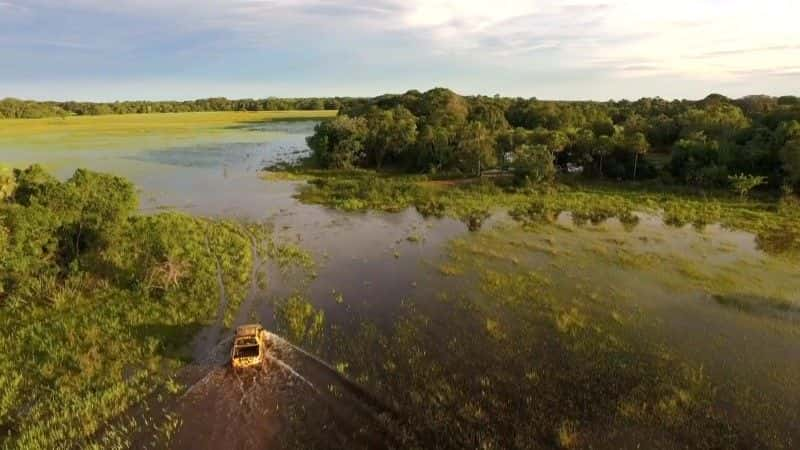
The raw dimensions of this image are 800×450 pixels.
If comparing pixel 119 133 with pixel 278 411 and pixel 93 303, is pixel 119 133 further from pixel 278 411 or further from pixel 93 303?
pixel 278 411

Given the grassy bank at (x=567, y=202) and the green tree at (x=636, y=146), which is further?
the green tree at (x=636, y=146)

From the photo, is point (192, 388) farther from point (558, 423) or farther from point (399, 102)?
point (399, 102)

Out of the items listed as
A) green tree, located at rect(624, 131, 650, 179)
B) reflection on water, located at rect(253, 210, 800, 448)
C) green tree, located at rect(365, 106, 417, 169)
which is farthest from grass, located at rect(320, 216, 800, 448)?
green tree, located at rect(365, 106, 417, 169)

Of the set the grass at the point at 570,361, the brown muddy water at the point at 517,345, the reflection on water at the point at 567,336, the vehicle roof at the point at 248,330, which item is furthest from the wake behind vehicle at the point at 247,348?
the grass at the point at 570,361

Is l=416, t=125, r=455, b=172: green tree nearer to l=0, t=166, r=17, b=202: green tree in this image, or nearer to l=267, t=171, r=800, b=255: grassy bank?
l=267, t=171, r=800, b=255: grassy bank

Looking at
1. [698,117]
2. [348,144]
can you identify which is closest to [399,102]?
[348,144]

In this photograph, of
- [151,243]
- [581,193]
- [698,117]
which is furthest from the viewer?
[698,117]

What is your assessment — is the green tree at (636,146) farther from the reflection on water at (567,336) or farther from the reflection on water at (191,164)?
the reflection on water at (191,164)
